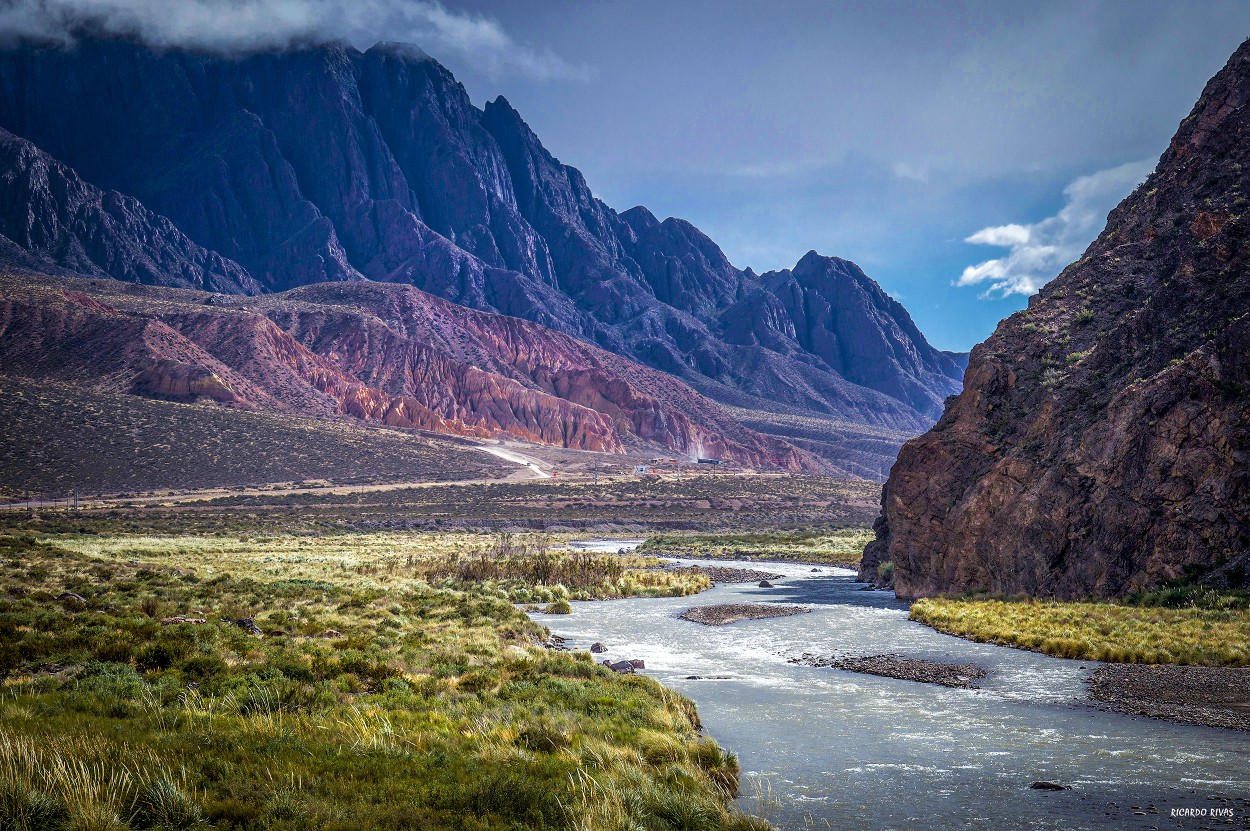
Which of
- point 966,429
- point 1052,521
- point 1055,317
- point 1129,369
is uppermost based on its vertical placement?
point 1055,317

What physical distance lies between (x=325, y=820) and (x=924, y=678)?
53.0ft

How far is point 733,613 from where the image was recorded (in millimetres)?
33719

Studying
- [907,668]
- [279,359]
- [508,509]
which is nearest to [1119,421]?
[907,668]

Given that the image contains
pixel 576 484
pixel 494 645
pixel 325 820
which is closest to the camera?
pixel 325 820

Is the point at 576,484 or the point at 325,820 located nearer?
the point at 325,820

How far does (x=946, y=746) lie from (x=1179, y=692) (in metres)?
7.09

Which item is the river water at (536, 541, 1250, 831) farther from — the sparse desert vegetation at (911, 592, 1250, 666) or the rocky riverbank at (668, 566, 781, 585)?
the rocky riverbank at (668, 566, 781, 585)

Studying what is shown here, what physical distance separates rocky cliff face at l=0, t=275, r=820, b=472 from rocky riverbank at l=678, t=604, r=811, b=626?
11614 centimetres

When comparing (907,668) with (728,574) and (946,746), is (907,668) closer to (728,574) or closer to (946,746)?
(946,746)

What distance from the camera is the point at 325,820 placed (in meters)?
8.09

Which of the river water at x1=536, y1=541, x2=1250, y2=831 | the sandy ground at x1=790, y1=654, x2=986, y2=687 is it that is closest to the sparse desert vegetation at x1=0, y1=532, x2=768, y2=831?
the river water at x1=536, y1=541, x2=1250, y2=831

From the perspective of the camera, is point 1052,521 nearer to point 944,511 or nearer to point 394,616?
point 944,511

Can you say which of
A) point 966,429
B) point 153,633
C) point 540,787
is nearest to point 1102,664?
point 540,787

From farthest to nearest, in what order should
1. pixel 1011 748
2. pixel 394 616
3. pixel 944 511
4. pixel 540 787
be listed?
pixel 944 511, pixel 394 616, pixel 1011 748, pixel 540 787
